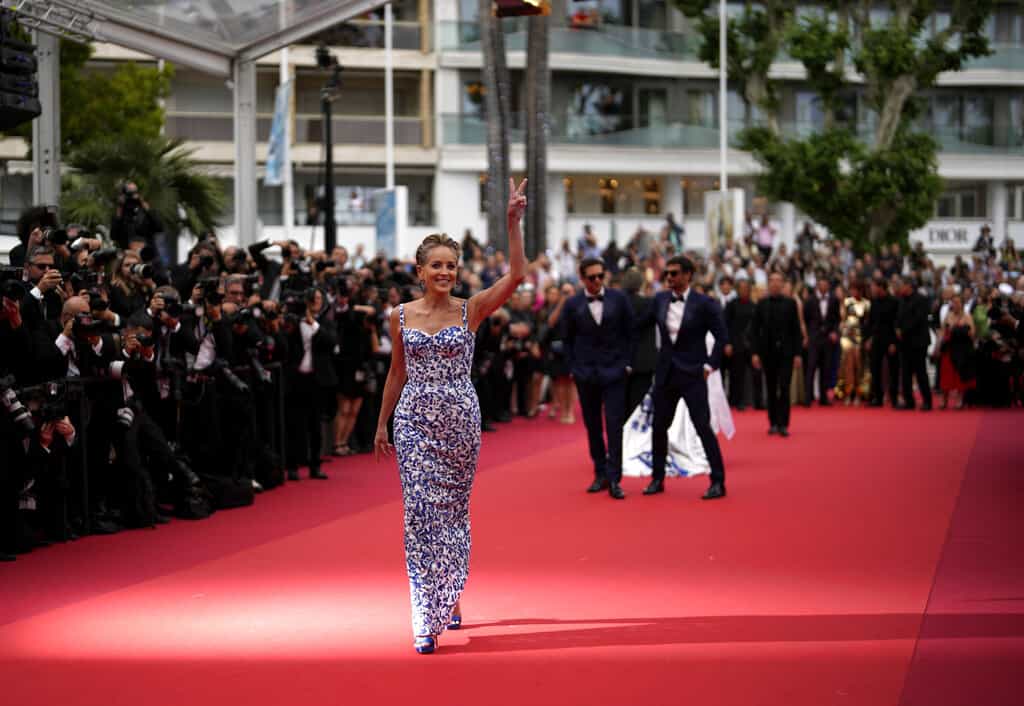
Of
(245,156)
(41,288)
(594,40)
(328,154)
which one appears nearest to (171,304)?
(41,288)

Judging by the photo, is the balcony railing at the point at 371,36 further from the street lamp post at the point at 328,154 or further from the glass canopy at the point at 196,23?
the glass canopy at the point at 196,23

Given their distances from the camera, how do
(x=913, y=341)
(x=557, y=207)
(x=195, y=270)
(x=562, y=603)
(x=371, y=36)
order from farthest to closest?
(x=557, y=207) → (x=371, y=36) → (x=913, y=341) → (x=195, y=270) → (x=562, y=603)

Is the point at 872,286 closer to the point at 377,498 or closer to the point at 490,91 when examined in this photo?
the point at 490,91

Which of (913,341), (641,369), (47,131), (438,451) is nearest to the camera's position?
(438,451)

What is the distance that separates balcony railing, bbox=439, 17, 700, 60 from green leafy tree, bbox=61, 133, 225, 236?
25.6 m

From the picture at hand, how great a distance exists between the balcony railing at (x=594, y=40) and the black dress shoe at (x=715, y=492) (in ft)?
109

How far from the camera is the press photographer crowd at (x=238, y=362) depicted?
10883mm

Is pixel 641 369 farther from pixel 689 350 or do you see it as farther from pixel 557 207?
pixel 557 207

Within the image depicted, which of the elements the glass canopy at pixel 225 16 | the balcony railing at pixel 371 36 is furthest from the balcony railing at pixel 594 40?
the glass canopy at pixel 225 16

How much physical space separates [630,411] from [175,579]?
24.1ft

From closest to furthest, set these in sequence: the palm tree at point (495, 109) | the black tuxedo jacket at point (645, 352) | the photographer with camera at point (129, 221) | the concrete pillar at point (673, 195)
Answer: the photographer with camera at point (129, 221)
the black tuxedo jacket at point (645, 352)
the palm tree at point (495, 109)
the concrete pillar at point (673, 195)

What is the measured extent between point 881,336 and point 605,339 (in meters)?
11.8

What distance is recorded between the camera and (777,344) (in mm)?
19266

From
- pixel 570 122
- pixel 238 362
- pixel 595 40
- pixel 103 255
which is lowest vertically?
pixel 238 362
